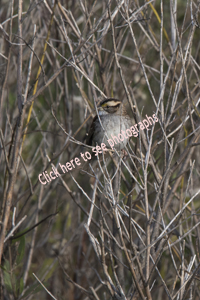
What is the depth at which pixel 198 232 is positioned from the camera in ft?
10.3

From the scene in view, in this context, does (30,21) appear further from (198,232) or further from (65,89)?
(198,232)

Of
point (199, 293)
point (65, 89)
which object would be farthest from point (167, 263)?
point (65, 89)

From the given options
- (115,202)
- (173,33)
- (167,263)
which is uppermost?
(173,33)

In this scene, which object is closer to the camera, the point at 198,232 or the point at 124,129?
the point at 198,232

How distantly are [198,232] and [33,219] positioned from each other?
6.40ft

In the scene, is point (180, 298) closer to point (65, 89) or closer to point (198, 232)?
point (198, 232)

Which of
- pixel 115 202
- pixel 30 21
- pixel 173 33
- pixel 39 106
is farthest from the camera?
pixel 39 106

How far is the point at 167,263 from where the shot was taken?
4.85 meters

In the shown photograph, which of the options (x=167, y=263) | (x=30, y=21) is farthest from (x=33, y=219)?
(x=30, y=21)

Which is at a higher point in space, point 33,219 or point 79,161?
point 79,161

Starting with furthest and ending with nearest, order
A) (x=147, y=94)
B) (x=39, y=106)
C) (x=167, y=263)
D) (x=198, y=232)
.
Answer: (x=147, y=94), (x=39, y=106), (x=167, y=263), (x=198, y=232)

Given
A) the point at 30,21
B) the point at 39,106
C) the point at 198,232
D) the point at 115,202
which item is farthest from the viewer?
the point at 39,106

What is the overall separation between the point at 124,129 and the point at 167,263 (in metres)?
1.88

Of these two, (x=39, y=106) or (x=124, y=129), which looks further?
(x=39, y=106)
